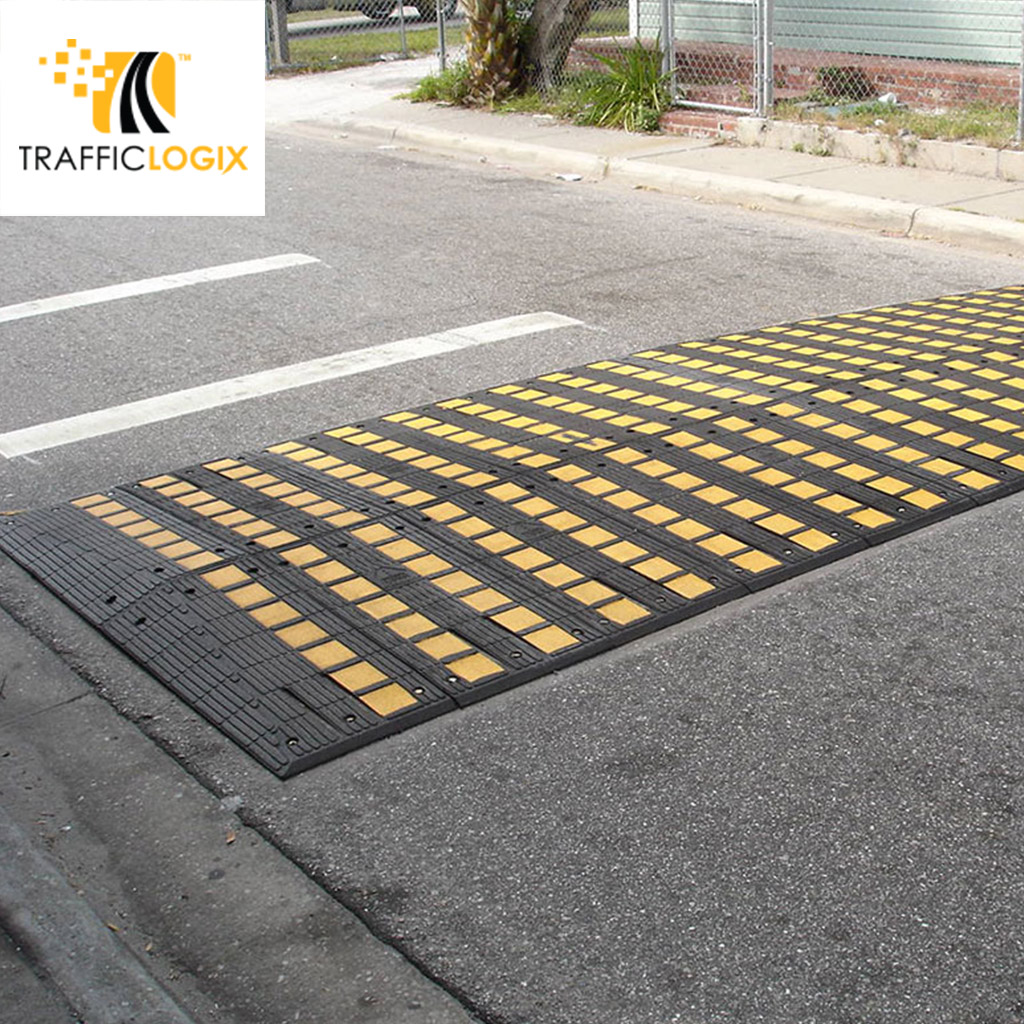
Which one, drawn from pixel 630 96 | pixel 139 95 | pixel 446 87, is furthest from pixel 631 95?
pixel 139 95

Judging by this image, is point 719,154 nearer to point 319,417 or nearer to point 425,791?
point 319,417

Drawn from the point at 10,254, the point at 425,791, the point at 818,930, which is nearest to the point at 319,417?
the point at 425,791

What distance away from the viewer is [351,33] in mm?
25094

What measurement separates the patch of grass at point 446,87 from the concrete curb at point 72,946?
44.8 feet

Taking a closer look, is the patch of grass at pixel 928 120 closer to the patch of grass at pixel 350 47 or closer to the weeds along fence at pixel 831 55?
the weeds along fence at pixel 831 55

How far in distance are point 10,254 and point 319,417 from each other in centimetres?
492

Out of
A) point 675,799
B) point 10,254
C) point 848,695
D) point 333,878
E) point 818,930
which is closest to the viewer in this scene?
point 818,930

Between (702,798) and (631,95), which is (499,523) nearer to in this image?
(702,798)

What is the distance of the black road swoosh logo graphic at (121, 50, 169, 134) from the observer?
15.4 meters

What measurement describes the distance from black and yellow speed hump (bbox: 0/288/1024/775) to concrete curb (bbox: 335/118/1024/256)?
2.83m

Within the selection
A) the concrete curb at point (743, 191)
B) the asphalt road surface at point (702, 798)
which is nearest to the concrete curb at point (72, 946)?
the asphalt road surface at point (702, 798)

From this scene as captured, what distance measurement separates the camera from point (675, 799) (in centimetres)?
388

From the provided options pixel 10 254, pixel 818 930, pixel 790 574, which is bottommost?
pixel 818 930

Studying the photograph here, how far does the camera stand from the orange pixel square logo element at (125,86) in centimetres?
1562
